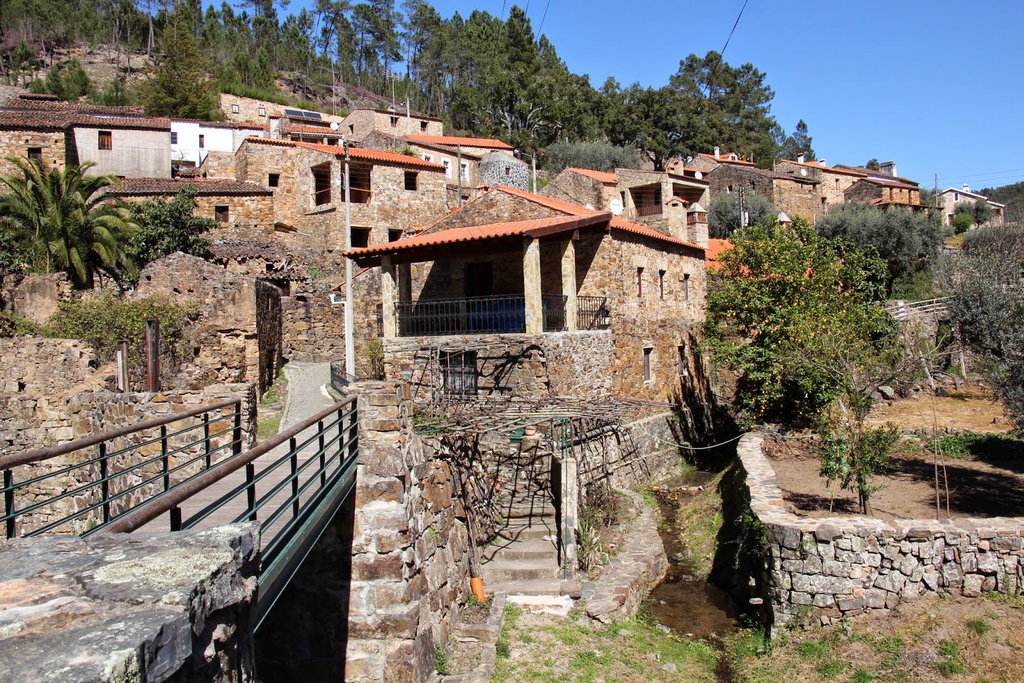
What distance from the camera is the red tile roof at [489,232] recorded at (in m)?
18.5

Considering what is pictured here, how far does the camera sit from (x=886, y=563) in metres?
11.2

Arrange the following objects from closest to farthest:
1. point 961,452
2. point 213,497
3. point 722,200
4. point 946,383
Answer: point 213,497 → point 961,452 → point 946,383 → point 722,200

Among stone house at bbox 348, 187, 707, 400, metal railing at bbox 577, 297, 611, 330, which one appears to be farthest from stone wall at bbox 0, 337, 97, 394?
metal railing at bbox 577, 297, 611, 330

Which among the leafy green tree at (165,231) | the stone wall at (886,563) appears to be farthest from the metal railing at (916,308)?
the leafy green tree at (165,231)

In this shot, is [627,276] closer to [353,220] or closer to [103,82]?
[353,220]

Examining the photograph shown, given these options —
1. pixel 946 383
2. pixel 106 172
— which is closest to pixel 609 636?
pixel 946 383

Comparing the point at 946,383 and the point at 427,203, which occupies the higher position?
the point at 427,203

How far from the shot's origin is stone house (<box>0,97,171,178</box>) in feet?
113

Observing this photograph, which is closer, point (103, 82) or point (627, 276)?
point (627, 276)

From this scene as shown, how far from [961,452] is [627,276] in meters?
10.2

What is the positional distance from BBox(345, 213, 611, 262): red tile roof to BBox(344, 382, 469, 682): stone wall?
8.71 metres

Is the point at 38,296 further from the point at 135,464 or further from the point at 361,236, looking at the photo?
the point at 361,236

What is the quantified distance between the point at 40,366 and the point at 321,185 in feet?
78.2

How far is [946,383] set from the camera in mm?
28859
